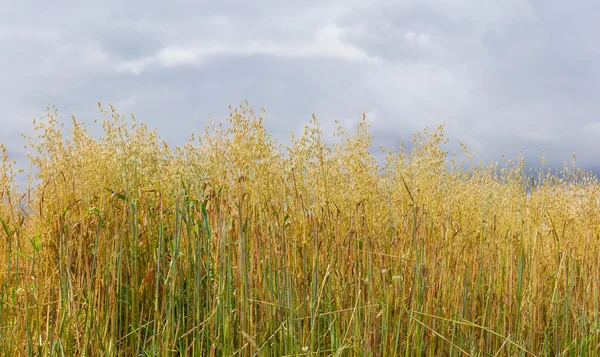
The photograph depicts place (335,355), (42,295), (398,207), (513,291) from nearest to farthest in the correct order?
(335,355) < (513,291) < (42,295) < (398,207)

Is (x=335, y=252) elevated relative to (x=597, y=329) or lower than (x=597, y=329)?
elevated

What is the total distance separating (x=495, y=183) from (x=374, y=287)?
11.2ft

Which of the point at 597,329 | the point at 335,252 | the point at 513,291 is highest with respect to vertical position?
the point at 335,252

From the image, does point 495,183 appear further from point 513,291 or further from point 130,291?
point 130,291

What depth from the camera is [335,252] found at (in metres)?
2.35

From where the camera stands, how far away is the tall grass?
1941mm

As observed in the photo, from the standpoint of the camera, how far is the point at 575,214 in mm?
4664

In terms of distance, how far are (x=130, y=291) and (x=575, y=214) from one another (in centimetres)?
391

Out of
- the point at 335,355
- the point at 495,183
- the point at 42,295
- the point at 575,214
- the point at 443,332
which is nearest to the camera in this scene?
the point at 335,355

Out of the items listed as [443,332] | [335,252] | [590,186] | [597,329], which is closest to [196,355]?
[335,252]

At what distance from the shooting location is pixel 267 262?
2254mm

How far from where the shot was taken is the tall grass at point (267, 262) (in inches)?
76.4

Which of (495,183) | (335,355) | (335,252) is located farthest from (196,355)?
(495,183)

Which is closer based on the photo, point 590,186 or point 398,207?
point 398,207
